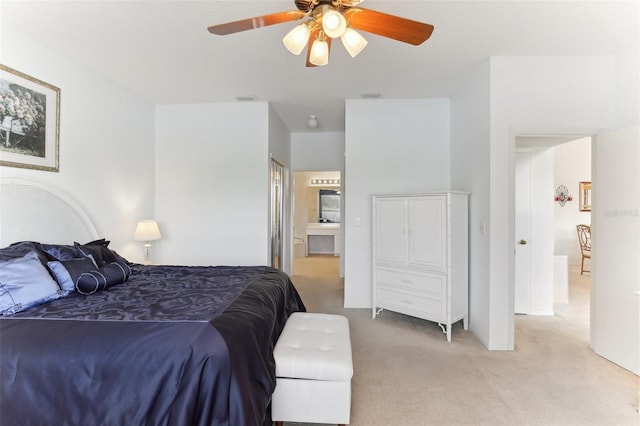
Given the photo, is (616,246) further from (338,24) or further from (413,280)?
(338,24)

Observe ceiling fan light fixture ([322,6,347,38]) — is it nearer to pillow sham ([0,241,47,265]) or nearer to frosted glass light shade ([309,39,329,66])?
frosted glass light shade ([309,39,329,66])

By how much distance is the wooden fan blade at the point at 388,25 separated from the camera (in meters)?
1.50

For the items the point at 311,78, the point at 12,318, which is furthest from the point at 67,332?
the point at 311,78

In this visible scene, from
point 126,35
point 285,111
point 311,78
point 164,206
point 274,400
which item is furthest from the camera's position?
point 285,111

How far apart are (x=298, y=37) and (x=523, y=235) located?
354 centimetres

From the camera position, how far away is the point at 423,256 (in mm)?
3156

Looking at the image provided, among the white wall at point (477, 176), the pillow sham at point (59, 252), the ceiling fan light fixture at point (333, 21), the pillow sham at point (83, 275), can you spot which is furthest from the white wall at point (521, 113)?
the pillow sham at point (59, 252)

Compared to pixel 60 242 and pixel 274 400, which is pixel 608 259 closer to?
pixel 274 400

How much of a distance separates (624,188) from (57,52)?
5.12 m

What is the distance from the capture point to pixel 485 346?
2820 mm

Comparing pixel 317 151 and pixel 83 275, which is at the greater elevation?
pixel 317 151

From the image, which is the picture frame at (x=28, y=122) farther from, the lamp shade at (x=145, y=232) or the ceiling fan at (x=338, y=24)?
the ceiling fan at (x=338, y=24)

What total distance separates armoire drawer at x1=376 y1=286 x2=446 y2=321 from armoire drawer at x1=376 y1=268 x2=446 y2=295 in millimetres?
77

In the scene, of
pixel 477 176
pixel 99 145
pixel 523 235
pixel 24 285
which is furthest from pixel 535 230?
pixel 99 145
